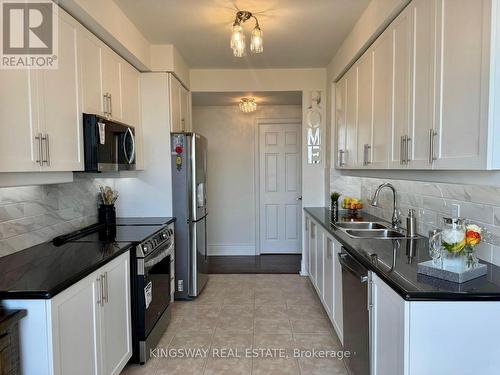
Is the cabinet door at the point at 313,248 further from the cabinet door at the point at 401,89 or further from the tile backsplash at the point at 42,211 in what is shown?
the tile backsplash at the point at 42,211

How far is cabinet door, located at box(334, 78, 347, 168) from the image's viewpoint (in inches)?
144

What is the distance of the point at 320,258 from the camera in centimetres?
331

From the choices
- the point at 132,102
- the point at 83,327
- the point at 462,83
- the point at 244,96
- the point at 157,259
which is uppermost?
the point at 244,96

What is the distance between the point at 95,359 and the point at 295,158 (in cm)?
428

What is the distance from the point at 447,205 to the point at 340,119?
191 cm

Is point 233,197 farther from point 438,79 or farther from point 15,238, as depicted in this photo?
point 438,79

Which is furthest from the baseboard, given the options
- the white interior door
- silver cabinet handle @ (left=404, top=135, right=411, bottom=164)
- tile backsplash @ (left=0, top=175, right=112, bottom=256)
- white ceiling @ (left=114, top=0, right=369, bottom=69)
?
silver cabinet handle @ (left=404, top=135, right=411, bottom=164)

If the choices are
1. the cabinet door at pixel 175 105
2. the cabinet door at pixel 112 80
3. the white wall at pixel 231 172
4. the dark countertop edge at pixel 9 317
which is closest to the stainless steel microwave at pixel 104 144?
the cabinet door at pixel 112 80

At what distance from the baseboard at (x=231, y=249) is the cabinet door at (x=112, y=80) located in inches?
124

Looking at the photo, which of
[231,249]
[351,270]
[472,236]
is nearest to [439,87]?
[472,236]

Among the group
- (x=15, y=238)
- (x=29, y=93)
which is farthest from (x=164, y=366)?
(x=29, y=93)

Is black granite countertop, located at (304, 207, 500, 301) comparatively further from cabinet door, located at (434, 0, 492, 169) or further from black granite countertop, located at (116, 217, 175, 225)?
black granite countertop, located at (116, 217, 175, 225)

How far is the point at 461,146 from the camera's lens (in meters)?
1.56

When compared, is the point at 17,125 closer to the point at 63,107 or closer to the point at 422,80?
the point at 63,107
